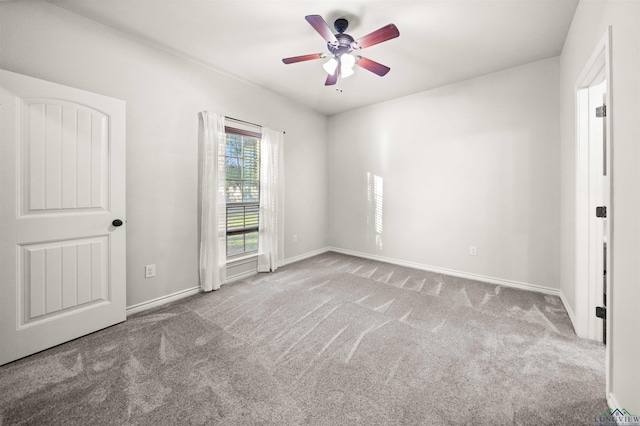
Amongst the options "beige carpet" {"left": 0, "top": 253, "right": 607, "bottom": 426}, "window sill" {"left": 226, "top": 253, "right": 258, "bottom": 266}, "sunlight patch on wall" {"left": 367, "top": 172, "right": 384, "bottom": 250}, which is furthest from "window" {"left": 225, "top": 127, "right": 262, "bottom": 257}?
"sunlight patch on wall" {"left": 367, "top": 172, "right": 384, "bottom": 250}

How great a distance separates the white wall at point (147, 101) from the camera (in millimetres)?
1925

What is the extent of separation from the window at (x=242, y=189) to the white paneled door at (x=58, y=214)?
124 cm

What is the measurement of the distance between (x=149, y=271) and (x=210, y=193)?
1029 millimetres

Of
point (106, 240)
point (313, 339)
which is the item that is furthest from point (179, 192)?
point (313, 339)

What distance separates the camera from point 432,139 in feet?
11.9

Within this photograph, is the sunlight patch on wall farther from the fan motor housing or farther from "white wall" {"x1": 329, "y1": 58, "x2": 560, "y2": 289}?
the fan motor housing

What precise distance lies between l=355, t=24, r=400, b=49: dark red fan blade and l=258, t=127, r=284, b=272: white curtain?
75.5 inches

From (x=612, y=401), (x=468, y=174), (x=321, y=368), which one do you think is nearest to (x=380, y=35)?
(x=468, y=174)

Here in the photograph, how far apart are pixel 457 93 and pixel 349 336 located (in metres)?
3.44

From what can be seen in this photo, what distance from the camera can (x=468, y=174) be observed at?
334 cm

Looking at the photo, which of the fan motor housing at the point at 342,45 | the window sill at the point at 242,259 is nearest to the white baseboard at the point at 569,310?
the fan motor housing at the point at 342,45

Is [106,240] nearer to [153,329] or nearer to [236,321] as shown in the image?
[153,329]

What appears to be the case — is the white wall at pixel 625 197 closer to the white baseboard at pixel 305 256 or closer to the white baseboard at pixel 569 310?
the white baseboard at pixel 569 310

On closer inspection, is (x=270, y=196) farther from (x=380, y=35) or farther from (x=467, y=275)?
(x=467, y=275)
